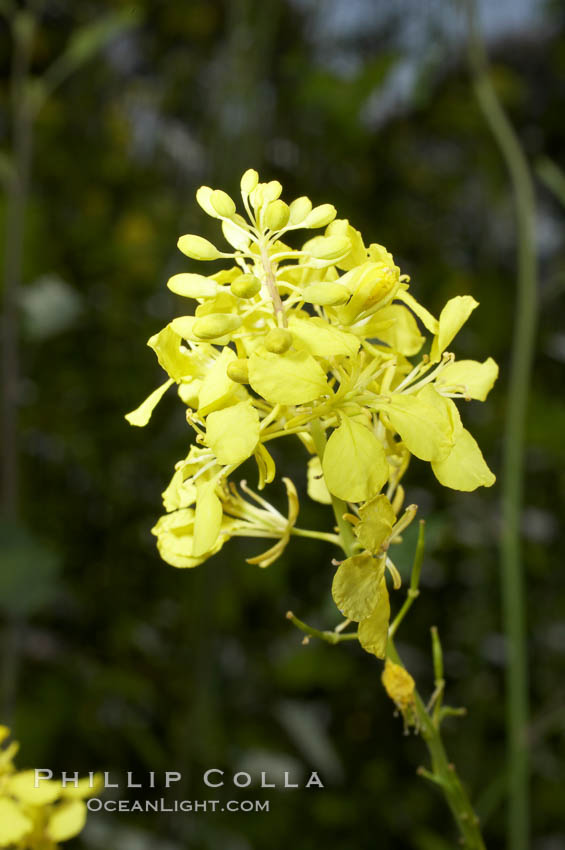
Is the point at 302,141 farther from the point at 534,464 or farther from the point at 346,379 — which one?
the point at 346,379

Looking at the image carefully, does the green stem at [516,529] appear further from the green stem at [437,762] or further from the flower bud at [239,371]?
the flower bud at [239,371]

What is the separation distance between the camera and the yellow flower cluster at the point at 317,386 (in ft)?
1.25

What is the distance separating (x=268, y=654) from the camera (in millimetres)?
1543

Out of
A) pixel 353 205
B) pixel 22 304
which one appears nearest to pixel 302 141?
pixel 353 205

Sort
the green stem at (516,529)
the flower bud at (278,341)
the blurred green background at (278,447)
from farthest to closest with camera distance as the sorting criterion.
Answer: the blurred green background at (278,447), the green stem at (516,529), the flower bud at (278,341)

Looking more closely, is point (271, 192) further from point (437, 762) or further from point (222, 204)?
point (437, 762)

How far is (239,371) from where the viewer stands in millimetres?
399

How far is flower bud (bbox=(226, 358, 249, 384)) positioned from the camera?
398mm

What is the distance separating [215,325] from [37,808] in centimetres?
34

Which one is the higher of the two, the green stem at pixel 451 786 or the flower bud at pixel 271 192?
the flower bud at pixel 271 192

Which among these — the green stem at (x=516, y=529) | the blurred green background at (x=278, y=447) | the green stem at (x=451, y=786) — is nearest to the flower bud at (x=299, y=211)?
the green stem at (x=451, y=786)

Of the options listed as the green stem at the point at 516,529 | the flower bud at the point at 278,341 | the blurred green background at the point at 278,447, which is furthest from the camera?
the blurred green background at the point at 278,447

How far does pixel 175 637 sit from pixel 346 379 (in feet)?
4.26

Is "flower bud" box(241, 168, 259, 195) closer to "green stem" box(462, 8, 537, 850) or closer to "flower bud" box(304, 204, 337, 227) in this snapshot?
"flower bud" box(304, 204, 337, 227)
